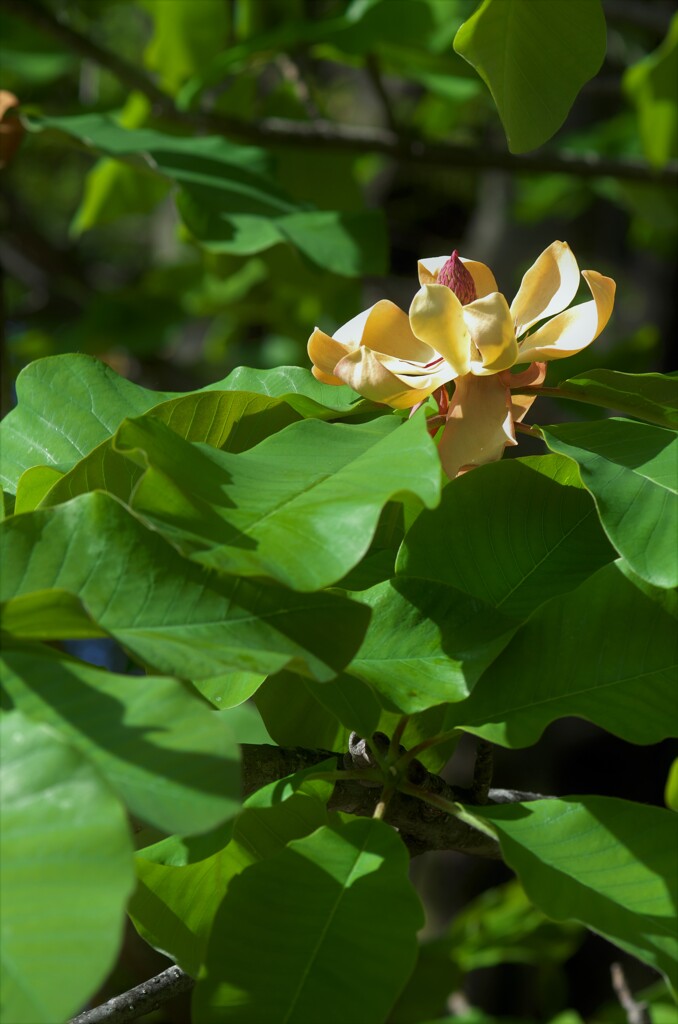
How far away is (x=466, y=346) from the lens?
0.48 metres

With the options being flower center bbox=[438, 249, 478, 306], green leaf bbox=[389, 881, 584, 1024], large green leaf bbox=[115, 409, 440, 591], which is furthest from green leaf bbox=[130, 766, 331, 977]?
green leaf bbox=[389, 881, 584, 1024]

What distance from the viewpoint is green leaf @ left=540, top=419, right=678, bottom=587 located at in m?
0.41

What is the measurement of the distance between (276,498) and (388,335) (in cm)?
16

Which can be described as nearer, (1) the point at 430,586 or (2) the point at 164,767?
(2) the point at 164,767

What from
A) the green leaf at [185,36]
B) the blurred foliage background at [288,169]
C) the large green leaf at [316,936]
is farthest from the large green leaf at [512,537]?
the green leaf at [185,36]

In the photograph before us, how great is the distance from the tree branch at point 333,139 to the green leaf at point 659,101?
0.15ft

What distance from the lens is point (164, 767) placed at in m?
0.31

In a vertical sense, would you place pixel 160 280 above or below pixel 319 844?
below

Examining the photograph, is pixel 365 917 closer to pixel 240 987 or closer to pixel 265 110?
pixel 240 987

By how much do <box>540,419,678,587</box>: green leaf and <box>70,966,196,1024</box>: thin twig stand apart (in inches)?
11.6

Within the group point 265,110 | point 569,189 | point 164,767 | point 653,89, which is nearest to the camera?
point 164,767

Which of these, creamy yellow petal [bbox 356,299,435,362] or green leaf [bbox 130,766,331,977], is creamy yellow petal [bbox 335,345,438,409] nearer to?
creamy yellow petal [bbox 356,299,435,362]

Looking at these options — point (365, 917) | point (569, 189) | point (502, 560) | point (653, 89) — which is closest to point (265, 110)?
point (569, 189)

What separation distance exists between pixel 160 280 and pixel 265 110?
427mm
